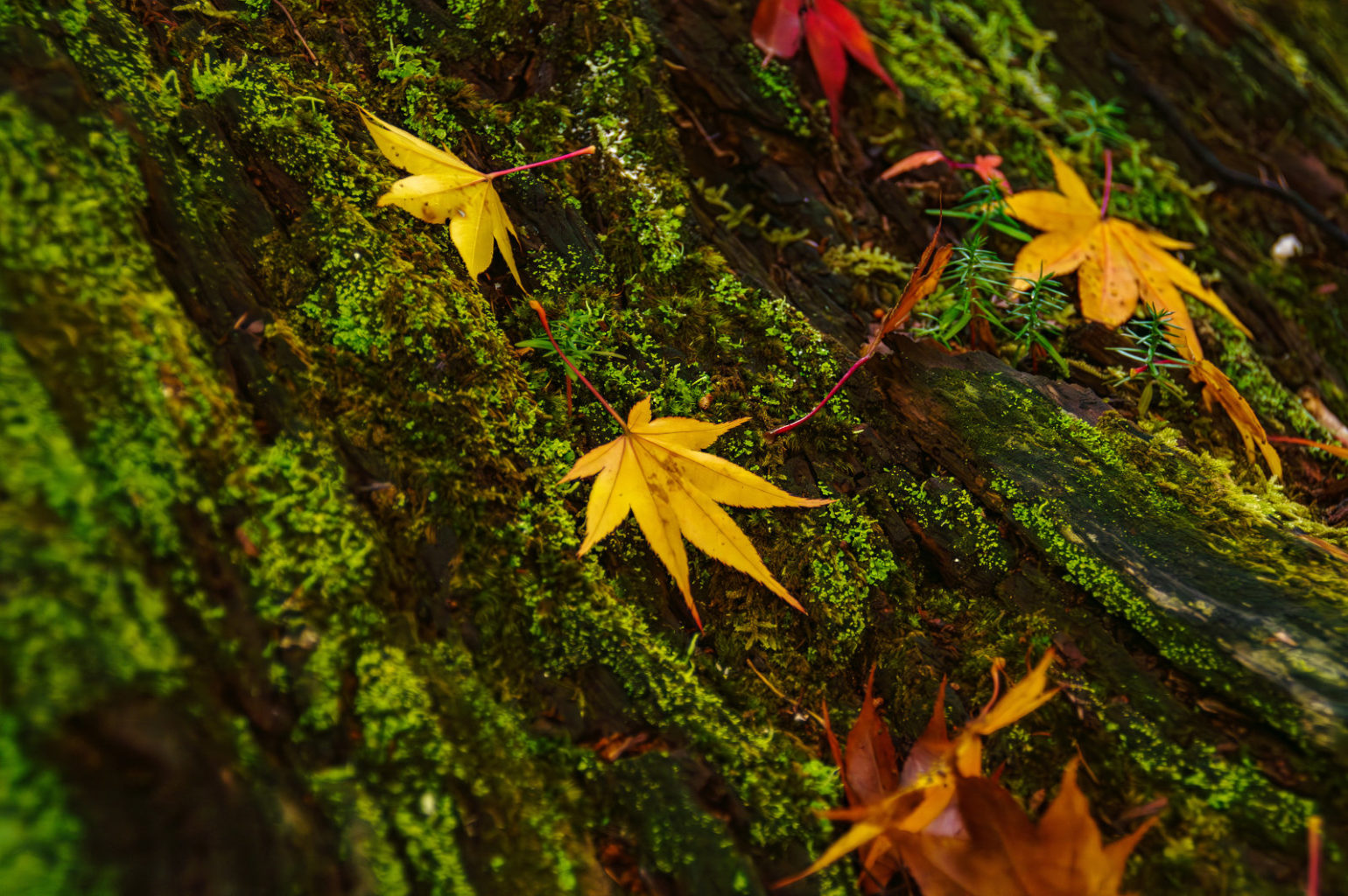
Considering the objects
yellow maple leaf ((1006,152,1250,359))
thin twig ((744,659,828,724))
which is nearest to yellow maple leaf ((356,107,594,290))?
thin twig ((744,659,828,724))

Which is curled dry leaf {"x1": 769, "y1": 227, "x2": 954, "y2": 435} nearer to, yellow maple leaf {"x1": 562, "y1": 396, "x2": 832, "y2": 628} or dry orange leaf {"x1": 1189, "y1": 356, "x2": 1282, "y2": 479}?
yellow maple leaf {"x1": 562, "y1": 396, "x2": 832, "y2": 628}

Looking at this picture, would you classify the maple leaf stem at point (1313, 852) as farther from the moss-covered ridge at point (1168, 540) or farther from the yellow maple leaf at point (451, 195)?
the yellow maple leaf at point (451, 195)

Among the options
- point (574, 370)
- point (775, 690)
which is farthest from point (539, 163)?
point (775, 690)

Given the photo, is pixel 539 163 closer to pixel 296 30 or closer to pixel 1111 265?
pixel 296 30

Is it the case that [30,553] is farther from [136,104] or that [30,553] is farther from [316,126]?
[316,126]

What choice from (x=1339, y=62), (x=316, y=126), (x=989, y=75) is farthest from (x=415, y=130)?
(x=1339, y=62)
